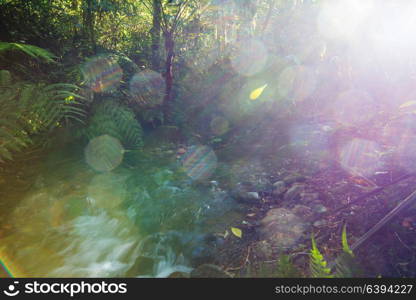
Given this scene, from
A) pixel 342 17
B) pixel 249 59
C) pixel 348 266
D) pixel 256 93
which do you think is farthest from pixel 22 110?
pixel 342 17

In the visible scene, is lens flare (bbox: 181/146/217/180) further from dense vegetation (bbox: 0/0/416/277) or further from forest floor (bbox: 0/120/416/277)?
forest floor (bbox: 0/120/416/277)

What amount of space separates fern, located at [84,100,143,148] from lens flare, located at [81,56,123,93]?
323 millimetres

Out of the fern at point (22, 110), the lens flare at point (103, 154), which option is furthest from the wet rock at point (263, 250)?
the lens flare at point (103, 154)

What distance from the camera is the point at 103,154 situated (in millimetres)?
4316

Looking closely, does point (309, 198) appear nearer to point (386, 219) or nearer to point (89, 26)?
point (386, 219)

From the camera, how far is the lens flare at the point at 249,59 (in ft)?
23.2

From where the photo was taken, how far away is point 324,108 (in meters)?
5.90

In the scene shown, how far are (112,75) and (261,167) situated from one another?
2959mm

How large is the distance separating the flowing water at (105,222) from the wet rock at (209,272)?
0.69 feet

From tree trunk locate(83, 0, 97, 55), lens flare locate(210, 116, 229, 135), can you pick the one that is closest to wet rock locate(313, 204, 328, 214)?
lens flare locate(210, 116, 229, 135)

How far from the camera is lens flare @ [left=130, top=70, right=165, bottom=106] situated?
17.7ft

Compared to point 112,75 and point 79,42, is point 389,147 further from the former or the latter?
point 79,42

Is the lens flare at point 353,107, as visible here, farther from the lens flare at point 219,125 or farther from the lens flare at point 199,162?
the lens flare at point 199,162

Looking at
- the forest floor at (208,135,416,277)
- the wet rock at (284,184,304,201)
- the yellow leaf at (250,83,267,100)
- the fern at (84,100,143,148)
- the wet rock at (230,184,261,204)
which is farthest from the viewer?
the yellow leaf at (250,83,267,100)
